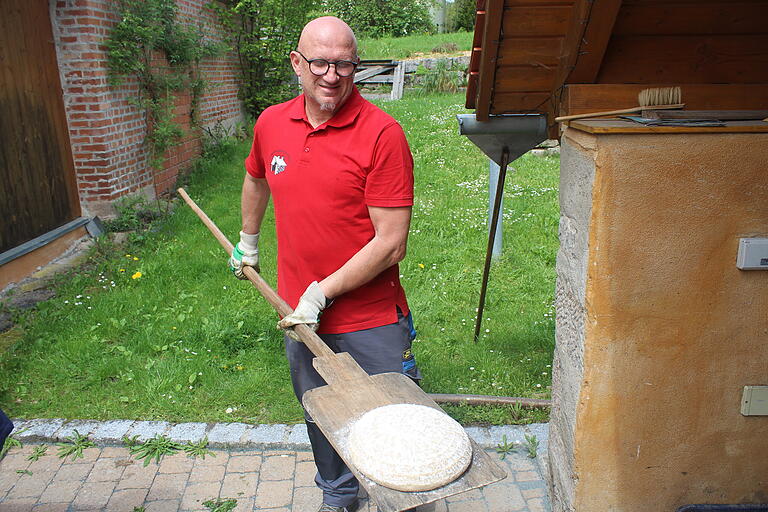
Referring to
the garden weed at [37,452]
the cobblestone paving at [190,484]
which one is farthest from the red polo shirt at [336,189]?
the garden weed at [37,452]

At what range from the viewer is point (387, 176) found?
8.05 ft

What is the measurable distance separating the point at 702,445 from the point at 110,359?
3.61 metres

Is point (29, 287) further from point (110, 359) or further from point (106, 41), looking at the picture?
point (106, 41)

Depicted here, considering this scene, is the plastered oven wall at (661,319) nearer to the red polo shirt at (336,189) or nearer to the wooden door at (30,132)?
the red polo shirt at (336,189)

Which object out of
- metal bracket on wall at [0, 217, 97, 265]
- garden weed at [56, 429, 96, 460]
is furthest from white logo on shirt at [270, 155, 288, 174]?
metal bracket on wall at [0, 217, 97, 265]

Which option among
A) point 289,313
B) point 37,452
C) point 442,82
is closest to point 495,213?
point 289,313

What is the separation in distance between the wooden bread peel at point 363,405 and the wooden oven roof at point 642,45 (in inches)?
48.0

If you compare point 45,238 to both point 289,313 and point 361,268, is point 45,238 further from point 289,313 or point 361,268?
point 361,268

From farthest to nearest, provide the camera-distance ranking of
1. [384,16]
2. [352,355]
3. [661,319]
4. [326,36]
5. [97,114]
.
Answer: [384,16]
[97,114]
[352,355]
[326,36]
[661,319]

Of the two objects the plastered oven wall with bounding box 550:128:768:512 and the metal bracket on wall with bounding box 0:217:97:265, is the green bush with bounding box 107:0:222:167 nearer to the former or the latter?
the metal bracket on wall with bounding box 0:217:97:265

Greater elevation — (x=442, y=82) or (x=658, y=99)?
(x=658, y=99)

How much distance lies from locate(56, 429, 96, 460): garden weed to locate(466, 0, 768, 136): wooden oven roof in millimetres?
2988

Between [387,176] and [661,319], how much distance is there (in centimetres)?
111

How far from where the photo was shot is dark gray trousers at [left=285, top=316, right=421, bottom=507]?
2.71 meters
